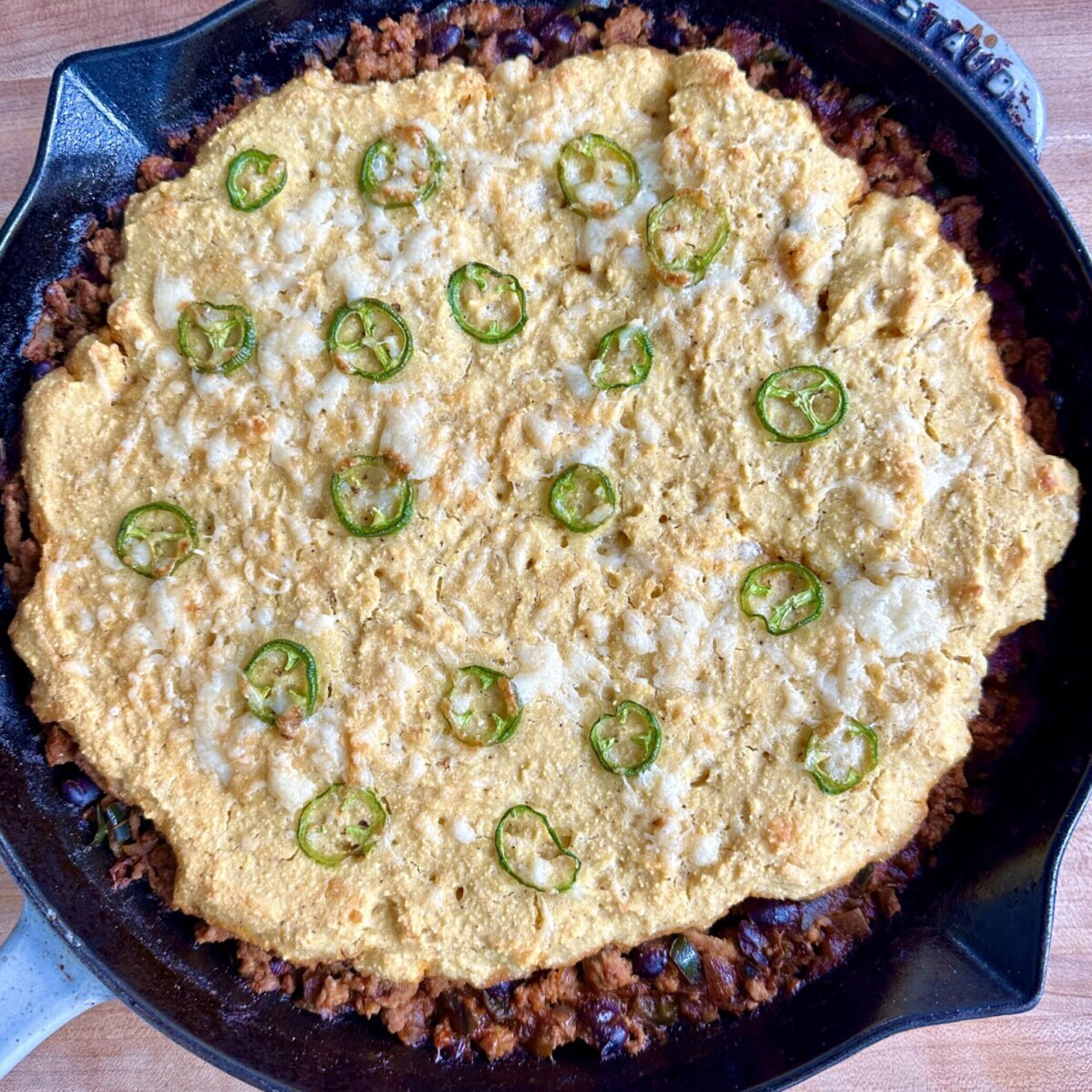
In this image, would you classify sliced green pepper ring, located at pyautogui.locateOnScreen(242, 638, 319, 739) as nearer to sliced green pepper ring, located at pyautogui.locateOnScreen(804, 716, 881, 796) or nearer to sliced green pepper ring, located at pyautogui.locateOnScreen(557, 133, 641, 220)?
sliced green pepper ring, located at pyautogui.locateOnScreen(804, 716, 881, 796)

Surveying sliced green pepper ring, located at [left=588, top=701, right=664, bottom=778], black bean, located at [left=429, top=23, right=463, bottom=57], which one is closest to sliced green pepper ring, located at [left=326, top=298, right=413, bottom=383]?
black bean, located at [left=429, top=23, right=463, bottom=57]

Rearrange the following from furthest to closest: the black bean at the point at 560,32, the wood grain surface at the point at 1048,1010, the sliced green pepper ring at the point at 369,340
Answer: the wood grain surface at the point at 1048,1010 < the black bean at the point at 560,32 < the sliced green pepper ring at the point at 369,340

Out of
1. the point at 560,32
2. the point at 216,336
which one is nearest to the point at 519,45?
the point at 560,32

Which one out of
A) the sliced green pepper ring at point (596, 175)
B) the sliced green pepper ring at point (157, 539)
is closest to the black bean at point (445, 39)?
the sliced green pepper ring at point (596, 175)

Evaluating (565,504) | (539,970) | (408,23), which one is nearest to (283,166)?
(408,23)

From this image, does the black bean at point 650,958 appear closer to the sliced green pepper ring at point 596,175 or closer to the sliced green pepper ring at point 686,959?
the sliced green pepper ring at point 686,959

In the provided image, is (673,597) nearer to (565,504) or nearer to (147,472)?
(565,504)
